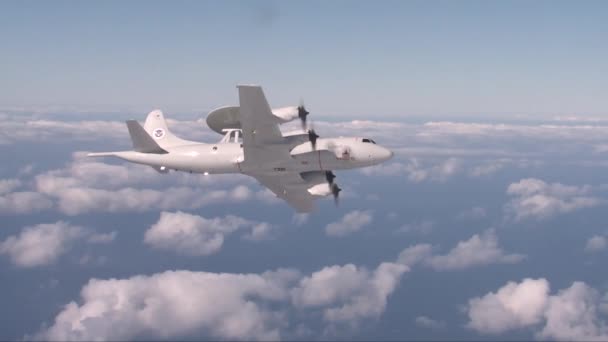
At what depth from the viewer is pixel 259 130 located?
125 feet

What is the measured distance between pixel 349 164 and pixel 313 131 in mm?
4420

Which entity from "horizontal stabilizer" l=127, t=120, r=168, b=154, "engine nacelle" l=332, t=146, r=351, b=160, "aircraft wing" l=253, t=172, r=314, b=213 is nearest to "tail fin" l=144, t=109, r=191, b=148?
A: "horizontal stabilizer" l=127, t=120, r=168, b=154

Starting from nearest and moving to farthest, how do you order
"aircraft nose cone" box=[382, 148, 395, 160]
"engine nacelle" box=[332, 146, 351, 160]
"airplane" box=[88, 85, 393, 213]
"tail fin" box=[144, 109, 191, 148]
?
"airplane" box=[88, 85, 393, 213], "engine nacelle" box=[332, 146, 351, 160], "aircraft nose cone" box=[382, 148, 395, 160], "tail fin" box=[144, 109, 191, 148]

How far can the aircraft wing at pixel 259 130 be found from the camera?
34.8 m

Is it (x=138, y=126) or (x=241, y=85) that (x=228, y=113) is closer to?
(x=241, y=85)

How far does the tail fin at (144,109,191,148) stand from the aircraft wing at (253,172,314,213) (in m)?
9.02

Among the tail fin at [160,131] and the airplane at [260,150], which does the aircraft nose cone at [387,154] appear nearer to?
the airplane at [260,150]

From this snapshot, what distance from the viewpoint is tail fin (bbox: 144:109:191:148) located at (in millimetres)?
46906

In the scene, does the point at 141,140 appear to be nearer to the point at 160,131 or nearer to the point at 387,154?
the point at 160,131

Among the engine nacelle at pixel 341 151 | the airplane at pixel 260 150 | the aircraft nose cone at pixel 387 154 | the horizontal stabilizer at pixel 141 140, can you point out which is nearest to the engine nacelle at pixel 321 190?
the airplane at pixel 260 150

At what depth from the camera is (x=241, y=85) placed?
33719mm

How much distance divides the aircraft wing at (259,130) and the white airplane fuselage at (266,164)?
83cm

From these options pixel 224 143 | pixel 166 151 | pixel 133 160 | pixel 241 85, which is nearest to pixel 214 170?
pixel 224 143

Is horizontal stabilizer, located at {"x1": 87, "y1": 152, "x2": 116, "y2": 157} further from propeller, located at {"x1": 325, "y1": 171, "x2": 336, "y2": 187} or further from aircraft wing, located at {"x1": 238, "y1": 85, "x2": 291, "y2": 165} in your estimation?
propeller, located at {"x1": 325, "y1": 171, "x2": 336, "y2": 187}
